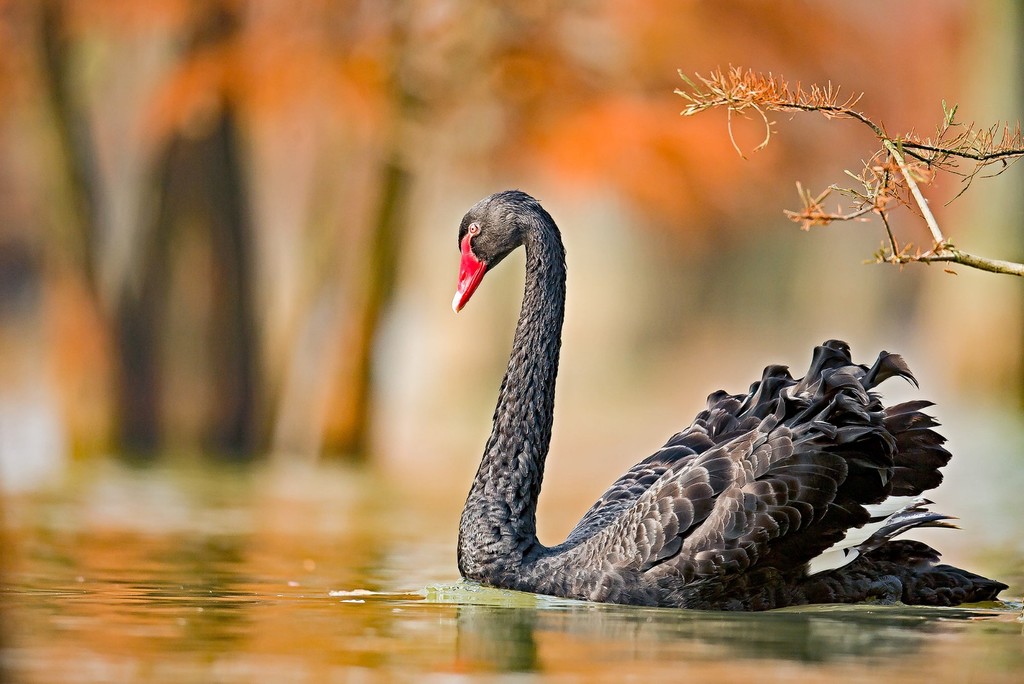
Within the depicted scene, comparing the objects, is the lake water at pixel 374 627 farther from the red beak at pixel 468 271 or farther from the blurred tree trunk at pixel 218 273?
the blurred tree trunk at pixel 218 273

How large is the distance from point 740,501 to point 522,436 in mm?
942

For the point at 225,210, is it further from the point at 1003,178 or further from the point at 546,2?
the point at 1003,178

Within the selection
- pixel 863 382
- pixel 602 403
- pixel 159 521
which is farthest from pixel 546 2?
pixel 602 403

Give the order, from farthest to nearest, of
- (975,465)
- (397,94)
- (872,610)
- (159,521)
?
1. (397,94)
2. (975,465)
3. (159,521)
4. (872,610)

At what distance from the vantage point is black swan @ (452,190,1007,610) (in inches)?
189

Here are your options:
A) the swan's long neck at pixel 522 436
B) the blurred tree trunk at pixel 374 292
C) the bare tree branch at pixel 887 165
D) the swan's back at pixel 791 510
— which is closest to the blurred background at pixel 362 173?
the blurred tree trunk at pixel 374 292

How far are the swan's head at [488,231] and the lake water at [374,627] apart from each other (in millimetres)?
1040

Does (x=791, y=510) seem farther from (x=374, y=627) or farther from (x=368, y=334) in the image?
(x=368, y=334)

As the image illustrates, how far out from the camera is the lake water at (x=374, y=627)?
3746 mm

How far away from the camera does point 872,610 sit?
501 centimetres

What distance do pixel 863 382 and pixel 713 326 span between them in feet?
68.3

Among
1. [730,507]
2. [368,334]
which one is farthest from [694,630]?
[368,334]

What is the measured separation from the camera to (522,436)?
5.50 meters

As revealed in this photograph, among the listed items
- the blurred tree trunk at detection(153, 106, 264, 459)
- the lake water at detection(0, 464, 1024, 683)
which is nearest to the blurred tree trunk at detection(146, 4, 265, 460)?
the blurred tree trunk at detection(153, 106, 264, 459)
